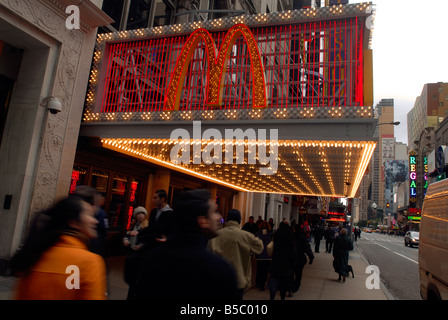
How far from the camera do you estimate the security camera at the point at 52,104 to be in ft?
26.4

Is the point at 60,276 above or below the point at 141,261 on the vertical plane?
below

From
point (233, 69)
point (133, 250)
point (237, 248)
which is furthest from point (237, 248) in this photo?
point (233, 69)

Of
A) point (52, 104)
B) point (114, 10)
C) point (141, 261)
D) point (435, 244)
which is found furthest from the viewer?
point (114, 10)

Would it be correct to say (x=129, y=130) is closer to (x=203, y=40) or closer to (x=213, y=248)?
(x=203, y=40)

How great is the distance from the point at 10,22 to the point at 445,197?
31.5ft

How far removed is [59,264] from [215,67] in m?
8.08

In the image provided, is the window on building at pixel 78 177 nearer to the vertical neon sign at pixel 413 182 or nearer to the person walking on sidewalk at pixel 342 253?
the person walking on sidewalk at pixel 342 253

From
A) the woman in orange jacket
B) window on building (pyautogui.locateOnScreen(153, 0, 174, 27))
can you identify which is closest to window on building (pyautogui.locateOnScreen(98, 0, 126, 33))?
window on building (pyautogui.locateOnScreen(153, 0, 174, 27))

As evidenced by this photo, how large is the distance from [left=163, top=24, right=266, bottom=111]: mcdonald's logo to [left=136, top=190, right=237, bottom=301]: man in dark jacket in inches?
268

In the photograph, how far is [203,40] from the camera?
965 centimetres

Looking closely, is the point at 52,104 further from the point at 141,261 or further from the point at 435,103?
the point at 435,103

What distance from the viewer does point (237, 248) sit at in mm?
4477
